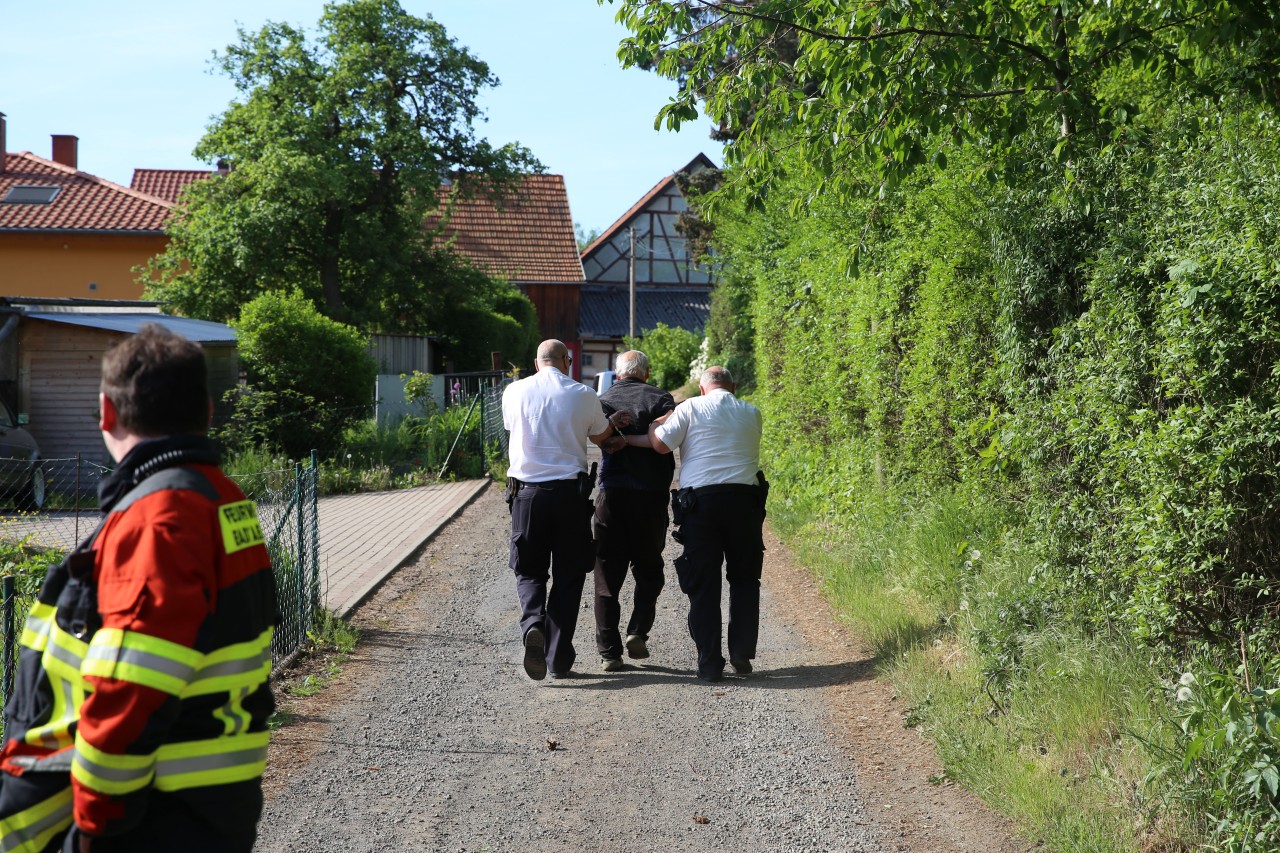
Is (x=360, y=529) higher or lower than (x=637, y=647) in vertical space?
lower

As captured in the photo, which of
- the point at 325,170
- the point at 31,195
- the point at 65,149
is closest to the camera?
the point at 325,170

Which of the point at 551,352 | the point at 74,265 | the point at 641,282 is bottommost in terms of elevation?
the point at 551,352

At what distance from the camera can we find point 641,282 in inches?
2142

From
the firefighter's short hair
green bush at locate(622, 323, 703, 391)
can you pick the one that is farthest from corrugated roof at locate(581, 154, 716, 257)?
the firefighter's short hair

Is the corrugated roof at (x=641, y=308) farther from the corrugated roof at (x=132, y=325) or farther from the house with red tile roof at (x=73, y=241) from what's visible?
the corrugated roof at (x=132, y=325)

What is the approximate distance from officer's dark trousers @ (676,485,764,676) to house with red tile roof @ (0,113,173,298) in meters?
34.4

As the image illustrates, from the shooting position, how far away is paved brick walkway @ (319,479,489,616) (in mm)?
10117

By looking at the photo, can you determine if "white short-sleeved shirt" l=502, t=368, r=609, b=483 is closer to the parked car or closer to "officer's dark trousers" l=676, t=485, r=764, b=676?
"officer's dark trousers" l=676, t=485, r=764, b=676

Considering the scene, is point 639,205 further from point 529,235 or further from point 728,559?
point 728,559

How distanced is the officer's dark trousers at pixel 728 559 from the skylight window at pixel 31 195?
124 feet

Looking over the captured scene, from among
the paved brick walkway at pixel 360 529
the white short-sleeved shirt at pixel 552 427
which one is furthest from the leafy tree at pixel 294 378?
the white short-sleeved shirt at pixel 552 427

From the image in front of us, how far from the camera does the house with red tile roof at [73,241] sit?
37.7m

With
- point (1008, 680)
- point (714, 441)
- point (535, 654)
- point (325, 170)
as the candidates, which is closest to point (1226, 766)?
point (1008, 680)

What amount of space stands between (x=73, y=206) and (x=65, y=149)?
1082 centimetres
